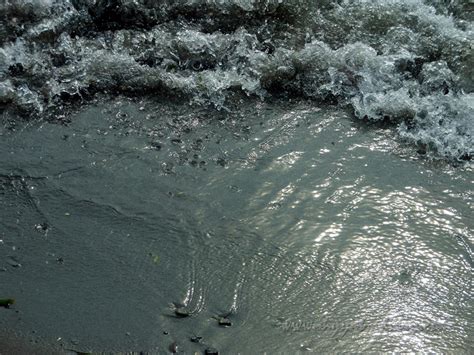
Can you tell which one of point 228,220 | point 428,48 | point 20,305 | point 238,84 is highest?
point 428,48

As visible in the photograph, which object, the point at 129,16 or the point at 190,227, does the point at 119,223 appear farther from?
the point at 129,16

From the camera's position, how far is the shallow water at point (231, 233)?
3.12 meters

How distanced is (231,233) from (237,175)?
1.63 ft

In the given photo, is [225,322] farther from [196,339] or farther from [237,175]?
[237,175]

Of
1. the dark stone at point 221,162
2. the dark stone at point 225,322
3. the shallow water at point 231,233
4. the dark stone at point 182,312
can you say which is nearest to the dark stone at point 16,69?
the shallow water at point 231,233

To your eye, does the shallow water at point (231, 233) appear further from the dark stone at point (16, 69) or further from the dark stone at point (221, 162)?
the dark stone at point (16, 69)

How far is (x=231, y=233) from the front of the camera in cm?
357

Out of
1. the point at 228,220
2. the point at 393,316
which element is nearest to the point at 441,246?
the point at 393,316

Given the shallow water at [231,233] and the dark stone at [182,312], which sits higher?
the shallow water at [231,233]

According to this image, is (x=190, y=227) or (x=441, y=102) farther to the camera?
(x=441, y=102)

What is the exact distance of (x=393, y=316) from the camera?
3.21 meters

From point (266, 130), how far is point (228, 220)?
93 centimetres

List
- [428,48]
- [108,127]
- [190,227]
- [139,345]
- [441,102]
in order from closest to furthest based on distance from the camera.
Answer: [139,345]
[190,227]
[108,127]
[441,102]
[428,48]

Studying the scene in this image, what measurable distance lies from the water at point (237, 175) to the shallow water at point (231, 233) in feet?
0.04
